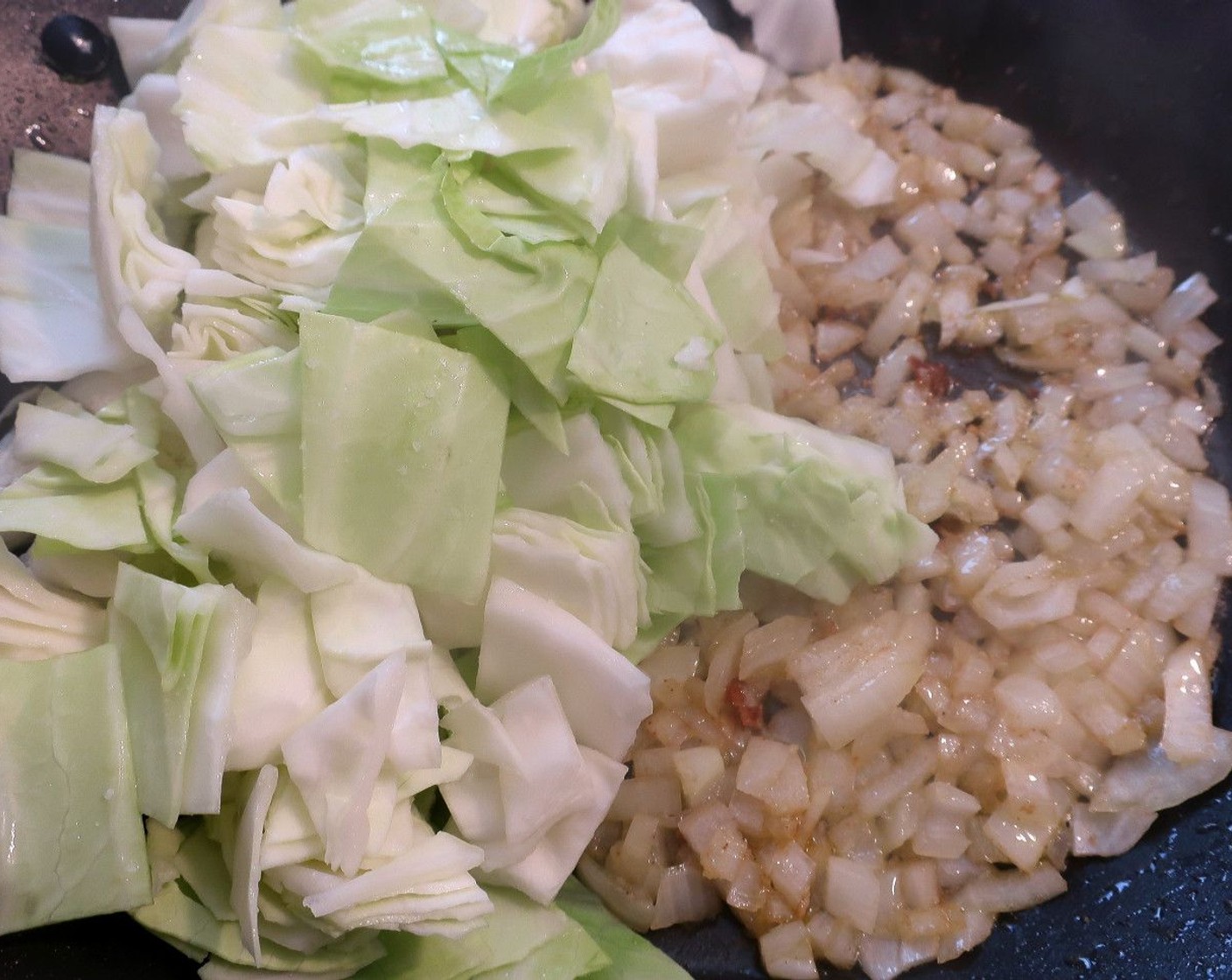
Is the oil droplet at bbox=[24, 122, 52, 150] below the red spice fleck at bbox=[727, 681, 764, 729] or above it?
above

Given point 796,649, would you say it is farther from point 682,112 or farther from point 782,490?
point 682,112

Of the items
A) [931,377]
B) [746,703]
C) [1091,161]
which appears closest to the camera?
[746,703]

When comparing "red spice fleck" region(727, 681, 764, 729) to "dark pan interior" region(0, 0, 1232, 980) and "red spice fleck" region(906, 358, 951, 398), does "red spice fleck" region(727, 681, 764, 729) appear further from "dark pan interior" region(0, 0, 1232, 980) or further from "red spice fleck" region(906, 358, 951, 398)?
"red spice fleck" region(906, 358, 951, 398)

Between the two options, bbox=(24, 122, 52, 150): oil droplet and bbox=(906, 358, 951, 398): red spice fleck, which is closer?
bbox=(24, 122, 52, 150): oil droplet

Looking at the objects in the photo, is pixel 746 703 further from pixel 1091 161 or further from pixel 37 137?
pixel 37 137

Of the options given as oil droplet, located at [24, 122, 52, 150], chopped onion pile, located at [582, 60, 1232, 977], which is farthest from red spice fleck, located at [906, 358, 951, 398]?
oil droplet, located at [24, 122, 52, 150]

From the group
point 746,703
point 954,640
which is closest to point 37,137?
point 746,703
